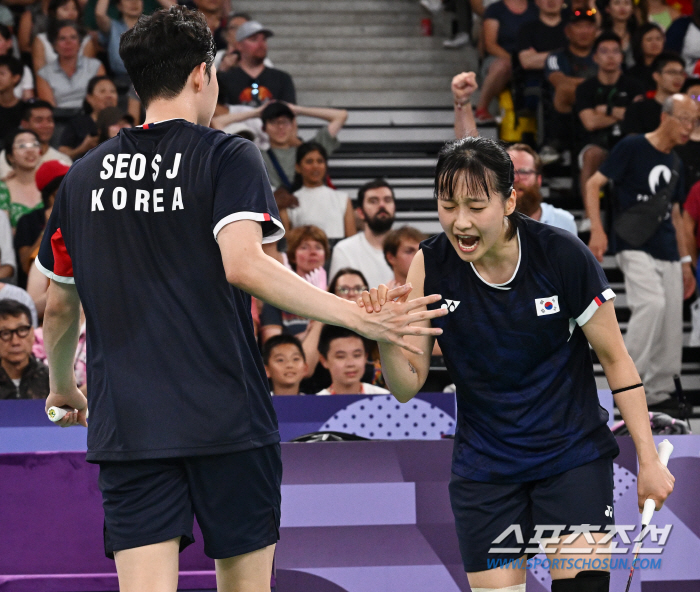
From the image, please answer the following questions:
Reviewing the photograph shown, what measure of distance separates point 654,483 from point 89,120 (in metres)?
6.26

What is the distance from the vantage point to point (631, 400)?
112 inches

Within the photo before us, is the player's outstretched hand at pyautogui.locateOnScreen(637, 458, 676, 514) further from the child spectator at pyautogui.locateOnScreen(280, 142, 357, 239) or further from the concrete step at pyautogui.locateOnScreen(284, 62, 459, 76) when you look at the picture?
the concrete step at pyautogui.locateOnScreen(284, 62, 459, 76)

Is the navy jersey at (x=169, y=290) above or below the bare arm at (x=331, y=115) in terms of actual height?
above

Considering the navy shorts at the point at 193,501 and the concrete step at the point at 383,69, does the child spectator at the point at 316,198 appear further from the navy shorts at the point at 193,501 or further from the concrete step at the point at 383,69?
the navy shorts at the point at 193,501

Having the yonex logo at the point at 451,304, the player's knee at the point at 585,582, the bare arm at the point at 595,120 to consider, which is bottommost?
the player's knee at the point at 585,582

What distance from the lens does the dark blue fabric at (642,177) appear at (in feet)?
22.9

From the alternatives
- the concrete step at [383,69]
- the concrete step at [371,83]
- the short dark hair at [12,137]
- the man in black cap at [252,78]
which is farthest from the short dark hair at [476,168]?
the concrete step at [383,69]

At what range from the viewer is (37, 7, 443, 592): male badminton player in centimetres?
242

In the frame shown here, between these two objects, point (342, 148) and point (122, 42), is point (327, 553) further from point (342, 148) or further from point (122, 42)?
point (342, 148)

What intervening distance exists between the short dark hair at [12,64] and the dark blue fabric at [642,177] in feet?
15.9

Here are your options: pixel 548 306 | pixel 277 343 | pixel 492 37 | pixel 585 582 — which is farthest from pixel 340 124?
pixel 585 582

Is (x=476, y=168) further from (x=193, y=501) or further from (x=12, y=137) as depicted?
(x=12, y=137)

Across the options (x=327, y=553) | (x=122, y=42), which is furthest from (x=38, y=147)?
(x=122, y=42)

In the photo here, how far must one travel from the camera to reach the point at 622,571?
3854mm
